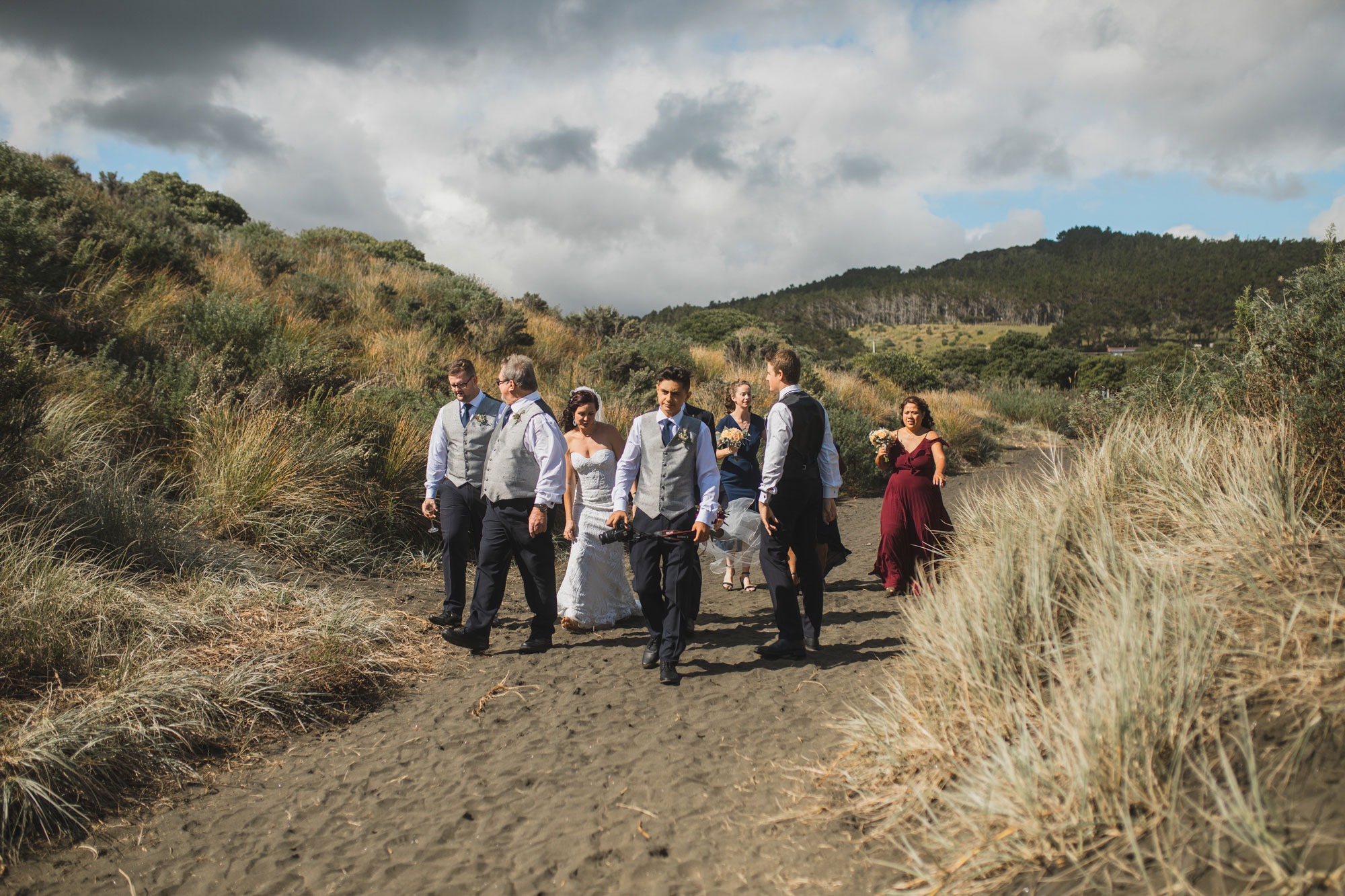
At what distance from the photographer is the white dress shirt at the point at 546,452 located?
5348 millimetres

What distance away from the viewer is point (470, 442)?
5879 mm

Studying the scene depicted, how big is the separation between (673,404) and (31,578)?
4.00 meters

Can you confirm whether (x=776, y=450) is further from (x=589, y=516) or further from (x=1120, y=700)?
(x=1120, y=700)

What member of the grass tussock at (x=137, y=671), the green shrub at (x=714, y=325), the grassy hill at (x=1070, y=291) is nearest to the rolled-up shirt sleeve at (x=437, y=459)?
the grass tussock at (x=137, y=671)

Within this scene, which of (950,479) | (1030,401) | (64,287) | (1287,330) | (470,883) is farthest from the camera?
(1030,401)

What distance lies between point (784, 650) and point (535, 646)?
6.10 ft

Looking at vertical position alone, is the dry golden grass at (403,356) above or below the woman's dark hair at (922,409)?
above

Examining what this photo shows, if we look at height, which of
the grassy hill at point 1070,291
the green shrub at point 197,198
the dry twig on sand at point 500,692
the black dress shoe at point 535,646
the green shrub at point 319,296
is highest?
the grassy hill at point 1070,291

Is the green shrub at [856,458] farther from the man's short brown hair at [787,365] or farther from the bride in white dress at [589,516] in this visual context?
the man's short brown hair at [787,365]

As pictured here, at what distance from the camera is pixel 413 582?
7.03 metres

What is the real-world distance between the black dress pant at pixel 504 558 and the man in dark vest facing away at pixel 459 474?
37 cm

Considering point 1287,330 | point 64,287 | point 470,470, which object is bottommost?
point 470,470

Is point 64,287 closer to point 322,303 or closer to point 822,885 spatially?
point 322,303

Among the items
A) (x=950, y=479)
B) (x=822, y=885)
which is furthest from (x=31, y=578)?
(x=950, y=479)
